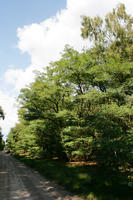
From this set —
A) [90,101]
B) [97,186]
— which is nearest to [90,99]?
[90,101]

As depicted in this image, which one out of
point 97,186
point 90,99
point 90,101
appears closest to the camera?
point 97,186

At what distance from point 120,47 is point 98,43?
382 centimetres

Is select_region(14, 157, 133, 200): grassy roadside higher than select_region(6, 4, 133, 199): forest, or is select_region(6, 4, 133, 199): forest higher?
select_region(6, 4, 133, 199): forest

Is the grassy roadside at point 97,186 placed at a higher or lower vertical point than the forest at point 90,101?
lower

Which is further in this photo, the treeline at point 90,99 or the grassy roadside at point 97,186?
the treeline at point 90,99

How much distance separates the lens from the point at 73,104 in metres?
17.0

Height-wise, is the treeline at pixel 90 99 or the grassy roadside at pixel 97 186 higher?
the treeline at pixel 90 99

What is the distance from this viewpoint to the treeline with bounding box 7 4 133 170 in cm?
955

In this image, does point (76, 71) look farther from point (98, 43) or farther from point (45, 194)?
point (98, 43)

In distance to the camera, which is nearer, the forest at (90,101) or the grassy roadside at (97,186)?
the grassy roadside at (97,186)

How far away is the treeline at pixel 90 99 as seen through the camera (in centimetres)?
955

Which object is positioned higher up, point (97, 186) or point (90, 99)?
point (90, 99)

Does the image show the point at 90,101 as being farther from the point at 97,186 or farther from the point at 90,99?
the point at 97,186

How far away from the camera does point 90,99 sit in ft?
43.9
